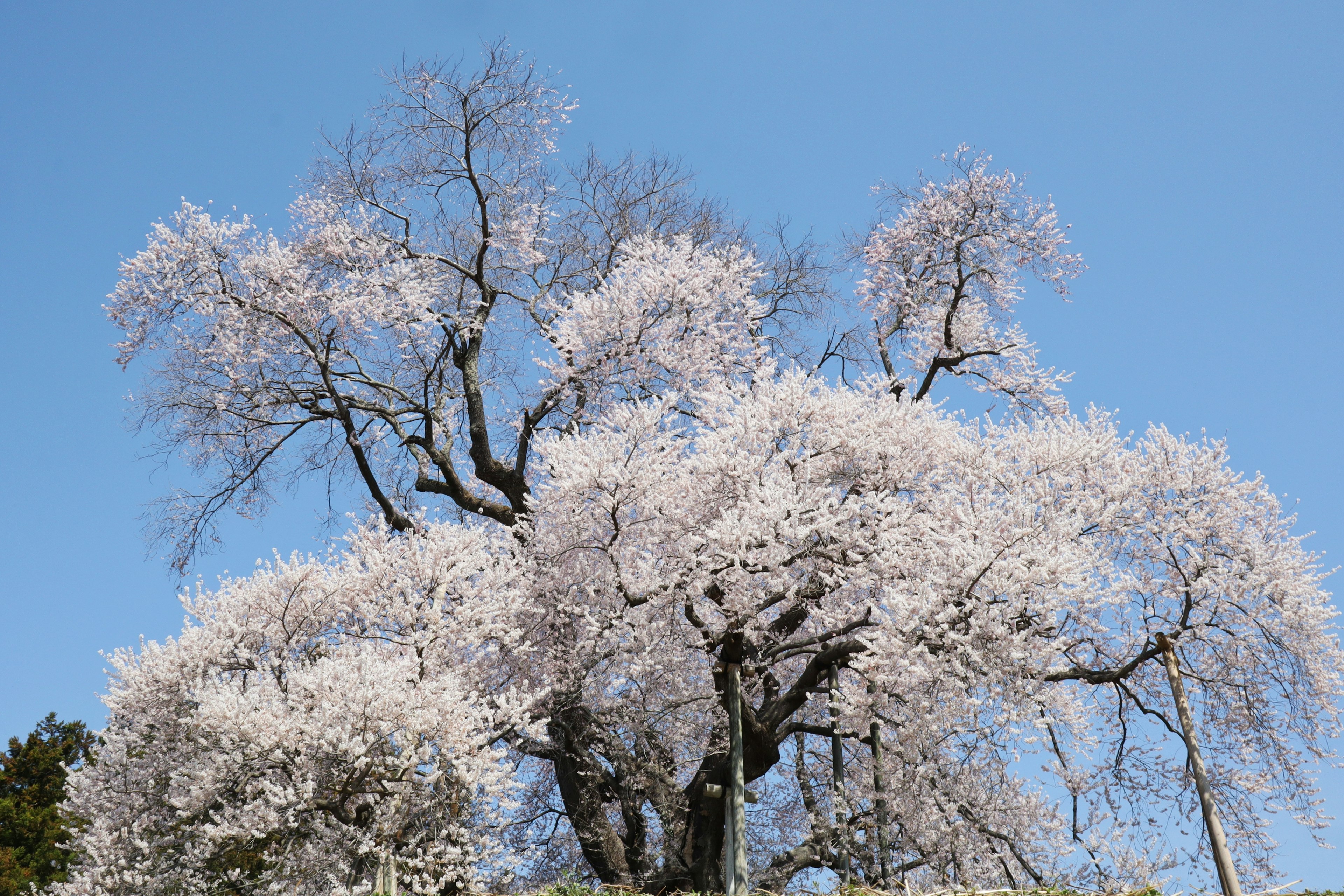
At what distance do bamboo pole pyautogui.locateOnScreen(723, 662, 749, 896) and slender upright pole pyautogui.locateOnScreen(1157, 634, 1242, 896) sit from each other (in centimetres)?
410

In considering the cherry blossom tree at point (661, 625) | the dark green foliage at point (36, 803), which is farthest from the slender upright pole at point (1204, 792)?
the dark green foliage at point (36, 803)

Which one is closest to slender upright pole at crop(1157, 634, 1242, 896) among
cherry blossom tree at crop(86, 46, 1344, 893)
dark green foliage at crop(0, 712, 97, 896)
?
cherry blossom tree at crop(86, 46, 1344, 893)

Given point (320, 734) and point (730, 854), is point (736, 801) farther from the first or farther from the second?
point (320, 734)

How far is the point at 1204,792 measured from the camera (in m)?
7.08

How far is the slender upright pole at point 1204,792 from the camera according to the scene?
6527 millimetres

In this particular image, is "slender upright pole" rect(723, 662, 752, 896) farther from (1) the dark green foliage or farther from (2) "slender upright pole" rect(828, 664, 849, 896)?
(1) the dark green foliage

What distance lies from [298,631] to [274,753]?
270 cm

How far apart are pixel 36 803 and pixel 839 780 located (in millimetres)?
18982

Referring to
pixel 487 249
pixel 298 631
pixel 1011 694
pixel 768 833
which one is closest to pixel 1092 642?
pixel 1011 694

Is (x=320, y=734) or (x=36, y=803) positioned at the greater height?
(x=36, y=803)

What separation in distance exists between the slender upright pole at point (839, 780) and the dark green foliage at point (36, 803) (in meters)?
13.1

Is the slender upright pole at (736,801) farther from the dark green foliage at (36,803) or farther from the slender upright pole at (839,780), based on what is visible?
the dark green foliage at (36,803)

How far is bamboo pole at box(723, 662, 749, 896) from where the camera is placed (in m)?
9.38

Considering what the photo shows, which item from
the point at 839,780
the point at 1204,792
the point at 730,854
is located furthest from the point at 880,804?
the point at 1204,792
